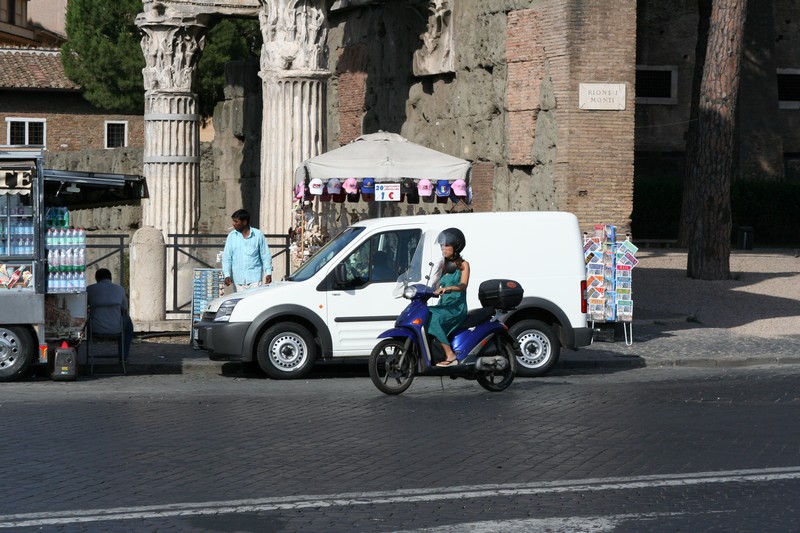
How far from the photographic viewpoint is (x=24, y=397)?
1334cm

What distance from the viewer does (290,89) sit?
20438mm

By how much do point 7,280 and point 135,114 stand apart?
44095 millimetres

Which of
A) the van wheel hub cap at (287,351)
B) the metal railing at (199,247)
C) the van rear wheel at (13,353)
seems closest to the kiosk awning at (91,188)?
the van rear wheel at (13,353)

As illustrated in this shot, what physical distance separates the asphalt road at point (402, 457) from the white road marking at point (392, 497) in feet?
0.06

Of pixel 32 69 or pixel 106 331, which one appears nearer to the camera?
pixel 106 331

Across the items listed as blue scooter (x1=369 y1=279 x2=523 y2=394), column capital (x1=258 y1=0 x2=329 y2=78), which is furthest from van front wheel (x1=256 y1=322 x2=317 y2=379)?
column capital (x1=258 y1=0 x2=329 y2=78)

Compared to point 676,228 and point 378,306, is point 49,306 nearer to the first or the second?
point 378,306

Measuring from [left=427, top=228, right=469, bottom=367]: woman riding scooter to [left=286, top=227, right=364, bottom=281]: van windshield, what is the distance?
2036 millimetres

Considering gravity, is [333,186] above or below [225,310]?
above

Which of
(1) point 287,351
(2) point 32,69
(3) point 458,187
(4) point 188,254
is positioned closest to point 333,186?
(3) point 458,187

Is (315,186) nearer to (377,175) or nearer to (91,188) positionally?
(377,175)

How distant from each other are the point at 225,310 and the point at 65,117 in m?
45.9

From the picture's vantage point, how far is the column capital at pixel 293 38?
20453 mm

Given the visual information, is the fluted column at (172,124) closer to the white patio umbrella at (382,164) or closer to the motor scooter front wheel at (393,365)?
the white patio umbrella at (382,164)
